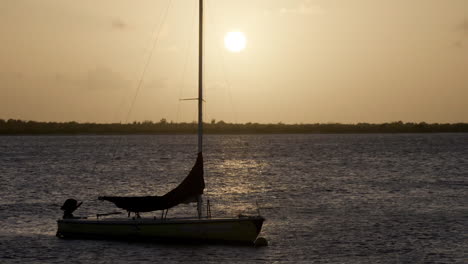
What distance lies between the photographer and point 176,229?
37906mm

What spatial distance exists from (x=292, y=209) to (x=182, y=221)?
1924cm

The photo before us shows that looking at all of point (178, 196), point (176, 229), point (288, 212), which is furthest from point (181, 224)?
point (288, 212)

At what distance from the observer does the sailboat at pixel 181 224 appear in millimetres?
37375

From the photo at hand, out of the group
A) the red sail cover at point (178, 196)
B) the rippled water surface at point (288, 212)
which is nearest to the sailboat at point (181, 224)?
the red sail cover at point (178, 196)

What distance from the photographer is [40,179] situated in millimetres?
86250

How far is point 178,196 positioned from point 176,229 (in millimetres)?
1721

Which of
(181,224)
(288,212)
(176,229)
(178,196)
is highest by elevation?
(178,196)

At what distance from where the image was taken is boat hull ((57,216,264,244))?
3734 centimetres

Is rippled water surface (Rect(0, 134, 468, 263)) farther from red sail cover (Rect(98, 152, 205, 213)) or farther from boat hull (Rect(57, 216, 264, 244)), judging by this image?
red sail cover (Rect(98, 152, 205, 213))

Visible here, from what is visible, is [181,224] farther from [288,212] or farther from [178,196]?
[288,212]

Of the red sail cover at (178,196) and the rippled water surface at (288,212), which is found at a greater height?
the red sail cover at (178,196)

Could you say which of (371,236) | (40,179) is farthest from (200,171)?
(40,179)

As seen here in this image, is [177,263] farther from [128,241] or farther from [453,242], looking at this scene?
[453,242]

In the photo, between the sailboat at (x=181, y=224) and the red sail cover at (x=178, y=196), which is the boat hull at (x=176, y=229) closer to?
the sailboat at (x=181, y=224)
